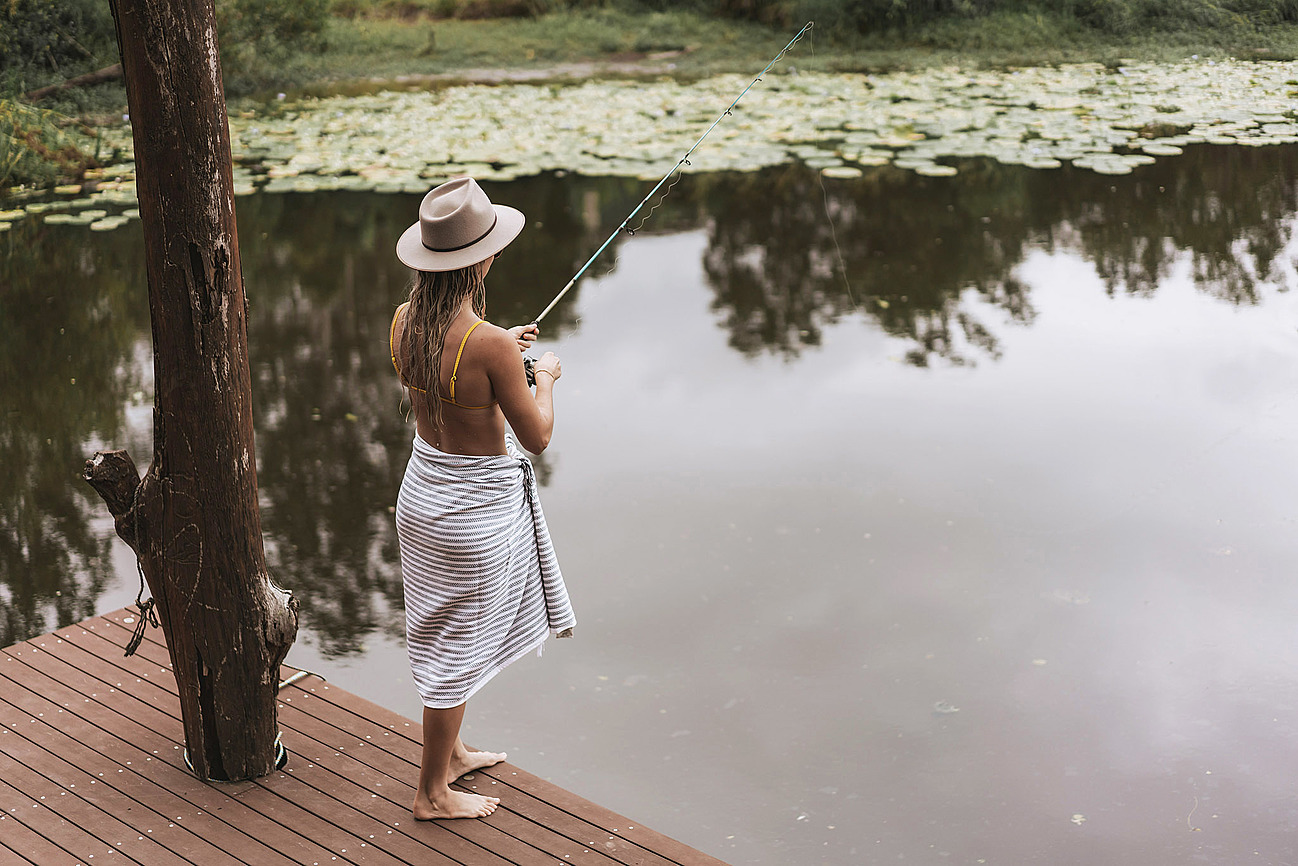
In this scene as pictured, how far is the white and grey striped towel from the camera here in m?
2.49

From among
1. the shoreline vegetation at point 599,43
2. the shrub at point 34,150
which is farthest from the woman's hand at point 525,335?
the shoreline vegetation at point 599,43

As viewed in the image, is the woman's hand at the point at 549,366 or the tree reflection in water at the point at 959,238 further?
the tree reflection in water at the point at 959,238

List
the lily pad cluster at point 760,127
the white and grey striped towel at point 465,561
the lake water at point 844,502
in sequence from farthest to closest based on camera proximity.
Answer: the lily pad cluster at point 760,127 → the lake water at point 844,502 → the white and grey striped towel at point 465,561

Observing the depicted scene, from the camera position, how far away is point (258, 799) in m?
2.73

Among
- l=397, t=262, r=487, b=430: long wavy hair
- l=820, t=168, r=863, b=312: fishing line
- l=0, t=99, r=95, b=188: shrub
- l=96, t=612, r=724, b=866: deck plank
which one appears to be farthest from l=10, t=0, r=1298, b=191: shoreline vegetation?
l=397, t=262, r=487, b=430: long wavy hair

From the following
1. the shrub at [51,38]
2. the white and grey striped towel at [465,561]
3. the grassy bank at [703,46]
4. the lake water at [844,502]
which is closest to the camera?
the white and grey striped towel at [465,561]

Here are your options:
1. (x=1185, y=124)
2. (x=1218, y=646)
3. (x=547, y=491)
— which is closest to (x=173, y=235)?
(x=547, y=491)

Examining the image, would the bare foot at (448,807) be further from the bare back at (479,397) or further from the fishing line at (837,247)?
the fishing line at (837,247)

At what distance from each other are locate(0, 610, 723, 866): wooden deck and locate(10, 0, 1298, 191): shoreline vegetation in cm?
749

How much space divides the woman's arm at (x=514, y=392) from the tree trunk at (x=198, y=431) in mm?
620

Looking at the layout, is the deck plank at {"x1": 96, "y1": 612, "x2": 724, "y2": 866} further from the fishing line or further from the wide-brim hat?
the fishing line

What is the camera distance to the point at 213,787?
2.77 metres

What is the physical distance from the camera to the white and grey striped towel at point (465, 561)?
249cm

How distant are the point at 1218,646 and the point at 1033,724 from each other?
74 centimetres
